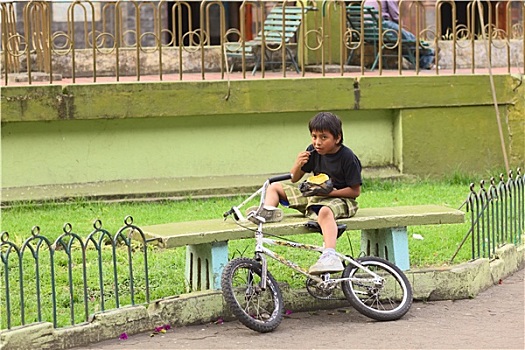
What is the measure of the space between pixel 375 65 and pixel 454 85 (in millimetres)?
1950

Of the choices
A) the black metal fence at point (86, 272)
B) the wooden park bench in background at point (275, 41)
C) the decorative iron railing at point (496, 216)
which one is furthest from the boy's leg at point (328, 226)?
the wooden park bench in background at point (275, 41)

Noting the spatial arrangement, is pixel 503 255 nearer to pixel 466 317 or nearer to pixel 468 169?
pixel 466 317

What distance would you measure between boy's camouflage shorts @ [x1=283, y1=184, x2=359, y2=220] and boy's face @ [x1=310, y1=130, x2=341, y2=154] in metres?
0.31

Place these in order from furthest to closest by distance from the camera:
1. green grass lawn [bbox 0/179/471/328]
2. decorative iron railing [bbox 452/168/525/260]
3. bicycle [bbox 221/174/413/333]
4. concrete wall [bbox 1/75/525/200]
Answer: concrete wall [bbox 1/75/525/200], decorative iron railing [bbox 452/168/525/260], green grass lawn [bbox 0/179/471/328], bicycle [bbox 221/174/413/333]

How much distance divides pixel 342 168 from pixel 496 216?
1.61 metres

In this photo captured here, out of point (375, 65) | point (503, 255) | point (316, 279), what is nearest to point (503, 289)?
point (503, 255)

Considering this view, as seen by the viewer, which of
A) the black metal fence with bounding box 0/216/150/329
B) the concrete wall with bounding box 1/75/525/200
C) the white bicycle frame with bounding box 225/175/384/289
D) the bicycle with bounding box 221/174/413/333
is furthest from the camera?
the concrete wall with bounding box 1/75/525/200

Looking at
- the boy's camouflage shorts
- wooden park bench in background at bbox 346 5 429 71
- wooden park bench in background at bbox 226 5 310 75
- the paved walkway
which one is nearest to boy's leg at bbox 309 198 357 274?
the boy's camouflage shorts

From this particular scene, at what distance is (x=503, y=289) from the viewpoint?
7.56 m

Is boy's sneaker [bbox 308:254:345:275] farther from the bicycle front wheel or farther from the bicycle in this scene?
the bicycle front wheel

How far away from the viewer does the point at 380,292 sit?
6.95 m

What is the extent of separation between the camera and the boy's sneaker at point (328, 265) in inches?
255

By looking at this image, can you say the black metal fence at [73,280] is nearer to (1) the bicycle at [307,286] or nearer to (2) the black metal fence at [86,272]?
(2) the black metal fence at [86,272]

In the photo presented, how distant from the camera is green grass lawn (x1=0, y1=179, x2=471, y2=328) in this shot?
23.0ft
